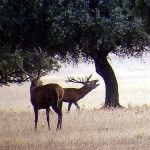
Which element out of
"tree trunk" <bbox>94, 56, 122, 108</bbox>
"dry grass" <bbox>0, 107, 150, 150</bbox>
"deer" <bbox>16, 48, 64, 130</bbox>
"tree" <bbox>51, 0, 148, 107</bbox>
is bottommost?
"dry grass" <bbox>0, 107, 150, 150</bbox>

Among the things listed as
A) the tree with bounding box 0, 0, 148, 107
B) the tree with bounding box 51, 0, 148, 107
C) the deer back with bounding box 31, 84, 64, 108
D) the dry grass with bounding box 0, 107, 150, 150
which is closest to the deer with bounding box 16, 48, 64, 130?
the deer back with bounding box 31, 84, 64, 108

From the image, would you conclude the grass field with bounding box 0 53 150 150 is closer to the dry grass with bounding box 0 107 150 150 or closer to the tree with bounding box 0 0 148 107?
the dry grass with bounding box 0 107 150 150

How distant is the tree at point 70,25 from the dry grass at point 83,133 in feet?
14.8

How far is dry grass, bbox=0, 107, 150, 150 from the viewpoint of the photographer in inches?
524

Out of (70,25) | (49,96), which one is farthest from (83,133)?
(70,25)

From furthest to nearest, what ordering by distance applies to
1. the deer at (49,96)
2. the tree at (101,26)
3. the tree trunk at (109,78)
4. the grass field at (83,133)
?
the tree trunk at (109,78) → the tree at (101,26) → the deer at (49,96) → the grass field at (83,133)

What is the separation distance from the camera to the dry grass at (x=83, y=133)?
13.3 m

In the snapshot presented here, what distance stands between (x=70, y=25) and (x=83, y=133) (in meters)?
9.42

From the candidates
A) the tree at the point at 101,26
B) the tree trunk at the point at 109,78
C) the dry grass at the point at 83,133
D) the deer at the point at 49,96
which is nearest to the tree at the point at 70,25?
the tree at the point at 101,26

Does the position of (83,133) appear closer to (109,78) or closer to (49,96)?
(49,96)

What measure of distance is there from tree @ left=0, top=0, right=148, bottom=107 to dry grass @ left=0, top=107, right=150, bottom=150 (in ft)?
14.8

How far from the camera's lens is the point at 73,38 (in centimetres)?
2527

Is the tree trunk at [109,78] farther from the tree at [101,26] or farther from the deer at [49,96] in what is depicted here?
the deer at [49,96]

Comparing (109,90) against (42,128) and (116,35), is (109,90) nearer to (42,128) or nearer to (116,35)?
(116,35)
